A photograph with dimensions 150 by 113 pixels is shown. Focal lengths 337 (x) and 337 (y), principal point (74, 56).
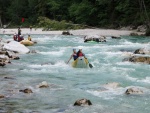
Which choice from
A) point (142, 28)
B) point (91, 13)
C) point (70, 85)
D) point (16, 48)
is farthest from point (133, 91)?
point (91, 13)

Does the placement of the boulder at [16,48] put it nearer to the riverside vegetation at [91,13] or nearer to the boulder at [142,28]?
the riverside vegetation at [91,13]

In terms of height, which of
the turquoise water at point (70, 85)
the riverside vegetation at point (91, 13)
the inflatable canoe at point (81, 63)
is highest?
the riverside vegetation at point (91, 13)

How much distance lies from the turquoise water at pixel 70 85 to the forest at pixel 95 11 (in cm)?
2289

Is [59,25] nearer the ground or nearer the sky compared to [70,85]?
nearer the sky

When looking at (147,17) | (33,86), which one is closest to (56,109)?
(33,86)

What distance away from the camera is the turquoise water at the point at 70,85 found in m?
11.0

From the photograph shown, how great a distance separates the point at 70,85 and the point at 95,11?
126ft

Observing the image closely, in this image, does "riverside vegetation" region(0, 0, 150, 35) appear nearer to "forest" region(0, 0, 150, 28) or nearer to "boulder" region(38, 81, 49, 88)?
"forest" region(0, 0, 150, 28)

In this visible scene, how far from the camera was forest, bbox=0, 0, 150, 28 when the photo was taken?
151 feet

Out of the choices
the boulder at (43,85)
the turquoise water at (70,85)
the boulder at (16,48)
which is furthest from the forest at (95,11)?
the boulder at (43,85)

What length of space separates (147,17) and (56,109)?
3262cm

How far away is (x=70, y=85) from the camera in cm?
1427

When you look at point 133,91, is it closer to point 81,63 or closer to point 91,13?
point 81,63

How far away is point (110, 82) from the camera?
47.2 ft
